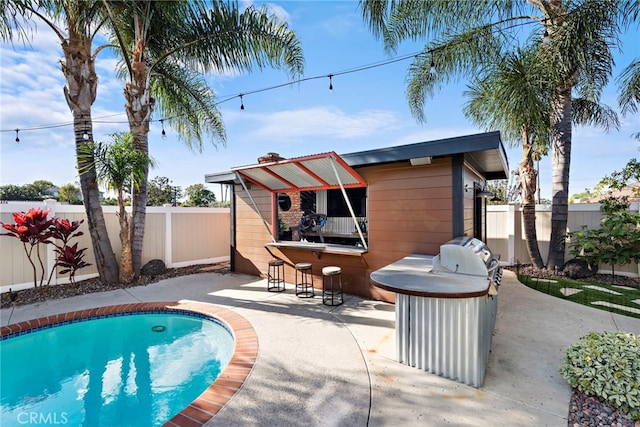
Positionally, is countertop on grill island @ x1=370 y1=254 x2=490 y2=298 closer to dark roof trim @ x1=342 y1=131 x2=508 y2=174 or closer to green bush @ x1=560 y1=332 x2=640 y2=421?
green bush @ x1=560 y1=332 x2=640 y2=421

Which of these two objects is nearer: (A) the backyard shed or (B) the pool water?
(B) the pool water

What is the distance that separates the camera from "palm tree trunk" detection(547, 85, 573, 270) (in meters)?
7.57

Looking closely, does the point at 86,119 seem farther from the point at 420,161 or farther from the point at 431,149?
the point at 431,149

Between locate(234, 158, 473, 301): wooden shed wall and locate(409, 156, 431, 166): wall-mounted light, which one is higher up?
locate(409, 156, 431, 166): wall-mounted light

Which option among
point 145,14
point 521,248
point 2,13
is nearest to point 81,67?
point 2,13

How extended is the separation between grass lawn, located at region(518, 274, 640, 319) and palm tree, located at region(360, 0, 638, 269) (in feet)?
3.55

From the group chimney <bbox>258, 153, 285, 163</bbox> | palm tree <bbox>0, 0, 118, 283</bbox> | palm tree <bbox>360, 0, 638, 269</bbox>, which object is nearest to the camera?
palm tree <bbox>0, 0, 118, 283</bbox>

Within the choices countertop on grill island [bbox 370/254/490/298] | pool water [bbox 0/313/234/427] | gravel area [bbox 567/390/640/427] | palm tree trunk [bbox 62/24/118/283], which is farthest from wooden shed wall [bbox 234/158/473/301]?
palm tree trunk [bbox 62/24/118/283]

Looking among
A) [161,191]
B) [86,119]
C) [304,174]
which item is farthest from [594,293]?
[161,191]

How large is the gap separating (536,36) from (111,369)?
36.2ft

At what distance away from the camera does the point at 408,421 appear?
239 centimetres

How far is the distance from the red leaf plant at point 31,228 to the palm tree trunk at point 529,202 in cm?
1229

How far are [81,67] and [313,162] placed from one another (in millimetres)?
6052

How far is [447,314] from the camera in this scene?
3.00 metres
